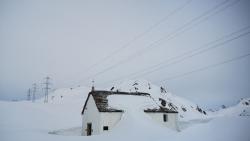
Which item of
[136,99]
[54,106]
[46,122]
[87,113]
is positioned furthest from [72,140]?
[54,106]

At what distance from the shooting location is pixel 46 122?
157 feet

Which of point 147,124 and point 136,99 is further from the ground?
point 136,99

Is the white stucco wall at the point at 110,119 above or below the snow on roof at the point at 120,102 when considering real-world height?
below

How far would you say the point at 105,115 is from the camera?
30219mm

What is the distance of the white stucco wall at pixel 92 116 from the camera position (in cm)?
3089

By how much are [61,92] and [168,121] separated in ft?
443

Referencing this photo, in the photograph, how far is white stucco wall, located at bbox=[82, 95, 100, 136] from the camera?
30.9m

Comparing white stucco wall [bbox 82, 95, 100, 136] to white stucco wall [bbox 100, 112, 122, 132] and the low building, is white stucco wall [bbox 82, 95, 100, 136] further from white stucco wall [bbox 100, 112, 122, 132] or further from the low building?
white stucco wall [bbox 100, 112, 122, 132]

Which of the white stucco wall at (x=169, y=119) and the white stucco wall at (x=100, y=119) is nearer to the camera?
the white stucco wall at (x=100, y=119)

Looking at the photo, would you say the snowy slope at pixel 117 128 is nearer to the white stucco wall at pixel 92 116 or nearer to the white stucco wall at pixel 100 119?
the white stucco wall at pixel 100 119

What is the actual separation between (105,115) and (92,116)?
327cm

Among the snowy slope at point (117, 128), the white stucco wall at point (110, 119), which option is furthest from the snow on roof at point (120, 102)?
the snowy slope at point (117, 128)

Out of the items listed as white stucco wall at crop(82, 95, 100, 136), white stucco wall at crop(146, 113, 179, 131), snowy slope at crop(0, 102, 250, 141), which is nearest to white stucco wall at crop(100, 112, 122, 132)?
white stucco wall at crop(82, 95, 100, 136)

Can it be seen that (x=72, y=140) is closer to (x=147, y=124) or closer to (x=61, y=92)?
(x=147, y=124)
